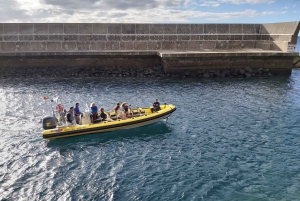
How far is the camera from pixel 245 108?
18.2 metres

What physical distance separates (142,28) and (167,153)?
68.2 feet

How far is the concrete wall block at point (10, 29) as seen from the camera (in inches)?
1146

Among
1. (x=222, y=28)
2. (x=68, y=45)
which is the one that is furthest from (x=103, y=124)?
(x=222, y=28)

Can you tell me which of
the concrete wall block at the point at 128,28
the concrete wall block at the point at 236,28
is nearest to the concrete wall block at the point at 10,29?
the concrete wall block at the point at 128,28

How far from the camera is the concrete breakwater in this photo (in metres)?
27.3

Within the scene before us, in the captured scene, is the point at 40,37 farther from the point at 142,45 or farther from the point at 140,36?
the point at 142,45

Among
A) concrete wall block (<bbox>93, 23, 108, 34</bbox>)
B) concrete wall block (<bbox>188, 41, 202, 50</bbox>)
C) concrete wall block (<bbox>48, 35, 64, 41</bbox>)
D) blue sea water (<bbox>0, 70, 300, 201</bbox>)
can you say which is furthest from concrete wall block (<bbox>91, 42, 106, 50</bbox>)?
blue sea water (<bbox>0, 70, 300, 201</bbox>)

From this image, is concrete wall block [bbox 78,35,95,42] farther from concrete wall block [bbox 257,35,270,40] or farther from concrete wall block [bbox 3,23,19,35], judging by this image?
concrete wall block [bbox 257,35,270,40]

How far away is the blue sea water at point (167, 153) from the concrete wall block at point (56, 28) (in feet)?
35.5

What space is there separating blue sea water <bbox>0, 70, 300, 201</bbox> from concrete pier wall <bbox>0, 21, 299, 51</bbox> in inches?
400

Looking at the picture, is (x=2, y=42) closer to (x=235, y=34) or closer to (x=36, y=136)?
(x=36, y=136)

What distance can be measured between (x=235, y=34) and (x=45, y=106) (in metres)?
22.3

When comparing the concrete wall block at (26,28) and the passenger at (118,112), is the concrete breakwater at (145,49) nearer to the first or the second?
the concrete wall block at (26,28)

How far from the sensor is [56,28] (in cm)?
2956
